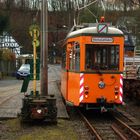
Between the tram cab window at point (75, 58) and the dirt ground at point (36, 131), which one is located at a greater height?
the tram cab window at point (75, 58)

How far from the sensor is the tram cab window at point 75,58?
58.7 ft

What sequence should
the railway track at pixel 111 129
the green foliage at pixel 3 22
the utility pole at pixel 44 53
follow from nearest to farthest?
1. the railway track at pixel 111 129
2. the utility pole at pixel 44 53
3. the green foliage at pixel 3 22

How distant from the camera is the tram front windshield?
696 inches

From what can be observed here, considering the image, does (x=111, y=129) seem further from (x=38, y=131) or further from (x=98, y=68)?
(x=98, y=68)

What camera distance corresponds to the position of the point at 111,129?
606 inches

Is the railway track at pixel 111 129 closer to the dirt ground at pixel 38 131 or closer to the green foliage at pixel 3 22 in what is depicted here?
the dirt ground at pixel 38 131

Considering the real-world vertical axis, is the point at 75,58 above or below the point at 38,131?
above

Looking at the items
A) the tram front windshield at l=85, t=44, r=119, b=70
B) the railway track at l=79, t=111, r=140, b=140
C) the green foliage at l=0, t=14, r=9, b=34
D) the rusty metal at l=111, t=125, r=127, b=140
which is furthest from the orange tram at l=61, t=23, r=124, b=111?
the green foliage at l=0, t=14, r=9, b=34

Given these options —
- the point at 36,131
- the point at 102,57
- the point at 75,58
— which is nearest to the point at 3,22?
the point at 75,58

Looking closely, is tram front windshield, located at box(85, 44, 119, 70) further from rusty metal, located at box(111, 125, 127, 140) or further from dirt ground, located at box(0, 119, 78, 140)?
rusty metal, located at box(111, 125, 127, 140)

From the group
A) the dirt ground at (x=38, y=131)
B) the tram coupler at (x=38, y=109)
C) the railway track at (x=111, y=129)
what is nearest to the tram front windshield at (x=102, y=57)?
the railway track at (x=111, y=129)

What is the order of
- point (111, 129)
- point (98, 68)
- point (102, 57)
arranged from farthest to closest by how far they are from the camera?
point (102, 57) → point (98, 68) → point (111, 129)

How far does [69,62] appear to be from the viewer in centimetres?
1939

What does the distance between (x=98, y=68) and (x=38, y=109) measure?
3.36 metres
